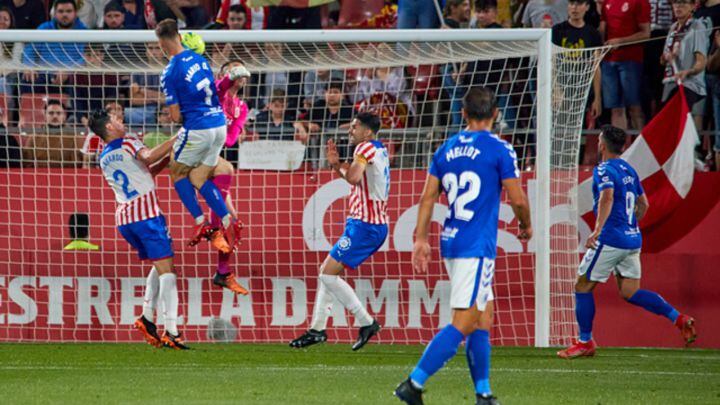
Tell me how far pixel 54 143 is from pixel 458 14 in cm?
529

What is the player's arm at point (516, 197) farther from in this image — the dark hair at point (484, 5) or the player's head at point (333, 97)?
the dark hair at point (484, 5)

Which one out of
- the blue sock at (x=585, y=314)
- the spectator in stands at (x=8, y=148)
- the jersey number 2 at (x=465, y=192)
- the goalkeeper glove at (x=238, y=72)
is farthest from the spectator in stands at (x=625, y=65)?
the jersey number 2 at (x=465, y=192)

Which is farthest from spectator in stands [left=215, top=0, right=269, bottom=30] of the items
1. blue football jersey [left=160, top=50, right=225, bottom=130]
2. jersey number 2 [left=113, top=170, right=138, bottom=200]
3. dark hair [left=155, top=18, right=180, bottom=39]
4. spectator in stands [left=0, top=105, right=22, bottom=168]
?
dark hair [left=155, top=18, right=180, bottom=39]

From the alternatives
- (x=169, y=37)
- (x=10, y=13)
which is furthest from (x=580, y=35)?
(x=10, y=13)

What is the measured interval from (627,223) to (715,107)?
2975 mm

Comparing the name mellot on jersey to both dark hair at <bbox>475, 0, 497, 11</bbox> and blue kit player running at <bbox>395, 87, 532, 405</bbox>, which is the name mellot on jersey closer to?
blue kit player running at <bbox>395, 87, 532, 405</bbox>

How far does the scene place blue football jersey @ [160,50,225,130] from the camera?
1143 cm

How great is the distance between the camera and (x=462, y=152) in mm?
7473

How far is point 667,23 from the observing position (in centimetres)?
1578

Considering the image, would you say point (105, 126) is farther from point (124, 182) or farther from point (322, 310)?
point (322, 310)

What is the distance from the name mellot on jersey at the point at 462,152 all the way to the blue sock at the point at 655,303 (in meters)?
5.59

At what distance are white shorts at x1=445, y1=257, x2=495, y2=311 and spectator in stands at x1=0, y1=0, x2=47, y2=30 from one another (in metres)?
10.9

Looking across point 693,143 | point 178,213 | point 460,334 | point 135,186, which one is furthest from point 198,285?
point 460,334

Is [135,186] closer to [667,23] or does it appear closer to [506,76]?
[506,76]
